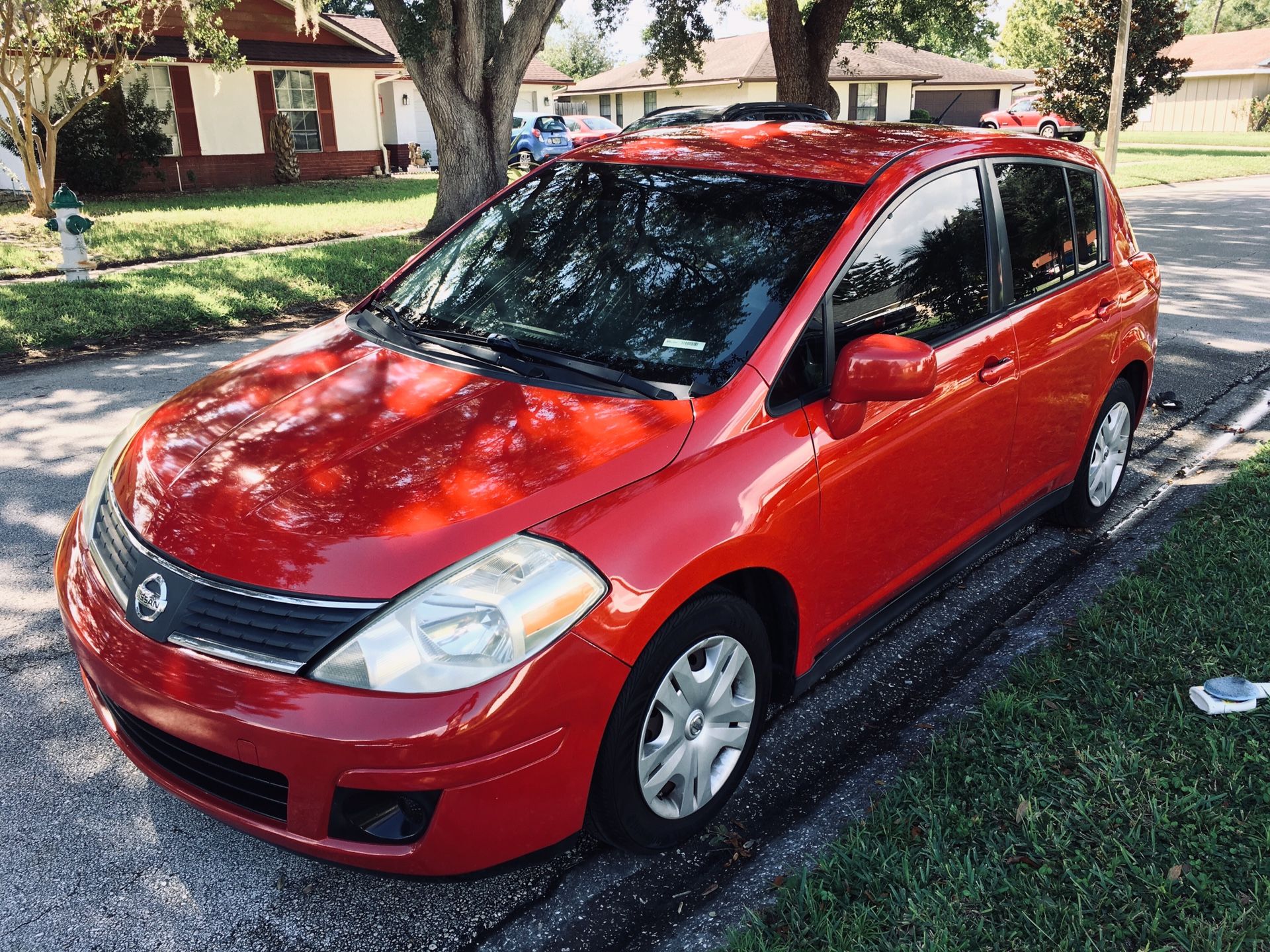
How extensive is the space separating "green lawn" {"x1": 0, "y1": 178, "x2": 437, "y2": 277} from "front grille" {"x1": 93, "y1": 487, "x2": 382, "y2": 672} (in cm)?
1141

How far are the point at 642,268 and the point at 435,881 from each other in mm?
1948

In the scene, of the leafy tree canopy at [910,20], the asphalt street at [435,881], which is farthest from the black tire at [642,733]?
the leafy tree canopy at [910,20]

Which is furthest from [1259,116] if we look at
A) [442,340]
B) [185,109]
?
[442,340]

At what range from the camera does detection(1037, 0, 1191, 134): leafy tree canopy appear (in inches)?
1173

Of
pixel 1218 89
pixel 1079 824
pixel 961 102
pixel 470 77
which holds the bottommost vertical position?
pixel 1079 824

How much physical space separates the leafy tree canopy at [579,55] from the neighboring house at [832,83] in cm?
4686

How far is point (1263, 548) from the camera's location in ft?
14.0

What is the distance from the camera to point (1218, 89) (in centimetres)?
5906

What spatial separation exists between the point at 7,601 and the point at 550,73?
139ft

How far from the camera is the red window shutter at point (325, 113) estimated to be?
88.1ft

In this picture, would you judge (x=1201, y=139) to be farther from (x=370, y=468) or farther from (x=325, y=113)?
Answer: (x=370, y=468)

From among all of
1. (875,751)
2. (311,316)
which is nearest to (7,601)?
(875,751)

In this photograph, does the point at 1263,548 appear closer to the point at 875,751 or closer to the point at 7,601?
the point at 875,751

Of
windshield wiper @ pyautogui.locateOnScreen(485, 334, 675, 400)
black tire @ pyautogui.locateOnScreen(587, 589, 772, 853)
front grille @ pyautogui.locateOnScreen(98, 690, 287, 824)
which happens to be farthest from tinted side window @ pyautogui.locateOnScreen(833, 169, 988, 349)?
front grille @ pyautogui.locateOnScreen(98, 690, 287, 824)
